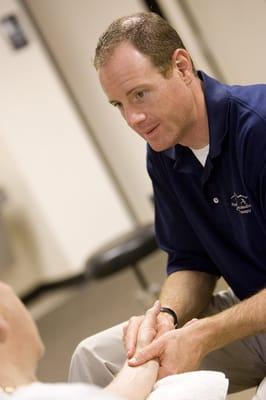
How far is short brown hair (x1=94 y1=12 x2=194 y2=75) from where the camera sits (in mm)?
1438

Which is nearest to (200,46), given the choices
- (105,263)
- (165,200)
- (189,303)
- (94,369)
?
(105,263)

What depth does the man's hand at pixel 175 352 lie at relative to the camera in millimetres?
1347

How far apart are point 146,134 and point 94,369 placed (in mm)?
574

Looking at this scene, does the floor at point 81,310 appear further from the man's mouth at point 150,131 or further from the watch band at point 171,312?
the man's mouth at point 150,131

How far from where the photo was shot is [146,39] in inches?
56.7

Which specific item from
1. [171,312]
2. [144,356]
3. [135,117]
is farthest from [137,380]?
[135,117]

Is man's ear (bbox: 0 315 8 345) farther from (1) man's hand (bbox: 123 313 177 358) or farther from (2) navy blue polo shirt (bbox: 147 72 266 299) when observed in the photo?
(2) navy blue polo shirt (bbox: 147 72 266 299)

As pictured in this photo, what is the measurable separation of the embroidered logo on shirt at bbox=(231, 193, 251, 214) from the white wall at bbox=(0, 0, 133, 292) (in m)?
2.99

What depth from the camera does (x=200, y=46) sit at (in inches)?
114

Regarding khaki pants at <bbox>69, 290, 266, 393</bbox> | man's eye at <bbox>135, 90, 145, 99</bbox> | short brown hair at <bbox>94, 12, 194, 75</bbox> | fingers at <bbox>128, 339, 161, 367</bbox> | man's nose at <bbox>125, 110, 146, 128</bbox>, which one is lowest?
khaki pants at <bbox>69, 290, 266, 393</bbox>

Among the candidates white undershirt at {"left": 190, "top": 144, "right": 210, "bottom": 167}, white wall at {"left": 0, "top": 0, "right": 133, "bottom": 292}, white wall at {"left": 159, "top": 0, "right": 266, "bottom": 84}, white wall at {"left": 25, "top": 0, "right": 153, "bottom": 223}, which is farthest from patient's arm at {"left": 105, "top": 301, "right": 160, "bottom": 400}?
white wall at {"left": 0, "top": 0, "right": 133, "bottom": 292}

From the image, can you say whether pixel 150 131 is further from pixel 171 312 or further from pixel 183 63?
pixel 171 312

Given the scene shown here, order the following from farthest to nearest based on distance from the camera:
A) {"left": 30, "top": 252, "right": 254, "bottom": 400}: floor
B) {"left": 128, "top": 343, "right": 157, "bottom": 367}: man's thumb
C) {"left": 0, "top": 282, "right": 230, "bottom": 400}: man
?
{"left": 30, "top": 252, "right": 254, "bottom": 400}: floor → {"left": 128, "top": 343, "right": 157, "bottom": 367}: man's thumb → {"left": 0, "top": 282, "right": 230, "bottom": 400}: man

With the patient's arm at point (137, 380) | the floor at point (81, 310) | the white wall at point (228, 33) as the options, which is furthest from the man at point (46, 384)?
the floor at point (81, 310)
